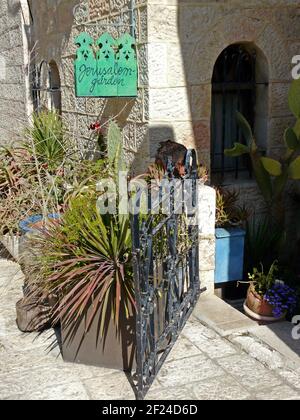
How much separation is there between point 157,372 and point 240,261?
182 centimetres

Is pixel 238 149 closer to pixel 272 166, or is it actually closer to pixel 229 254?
pixel 272 166

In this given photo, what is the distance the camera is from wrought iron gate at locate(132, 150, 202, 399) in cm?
307

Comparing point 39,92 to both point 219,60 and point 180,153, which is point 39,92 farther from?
point 180,153

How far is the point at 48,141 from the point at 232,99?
222 centimetres

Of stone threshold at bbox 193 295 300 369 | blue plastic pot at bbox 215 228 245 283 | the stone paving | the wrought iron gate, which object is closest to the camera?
the wrought iron gate

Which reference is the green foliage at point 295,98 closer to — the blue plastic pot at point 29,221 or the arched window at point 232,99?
the arched window at point 232,99

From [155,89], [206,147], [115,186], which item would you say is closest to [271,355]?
[115,186]

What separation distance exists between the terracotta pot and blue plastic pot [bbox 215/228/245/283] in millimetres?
398

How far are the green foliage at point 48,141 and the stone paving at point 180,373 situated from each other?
2618 millimetres

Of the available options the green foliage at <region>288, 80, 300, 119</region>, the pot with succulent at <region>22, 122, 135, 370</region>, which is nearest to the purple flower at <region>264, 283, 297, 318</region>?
the pot with succulent at <region>22, 122, 135, 370</region>

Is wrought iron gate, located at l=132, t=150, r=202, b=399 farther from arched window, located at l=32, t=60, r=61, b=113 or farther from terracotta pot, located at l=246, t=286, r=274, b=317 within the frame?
arched window, located at l=32, t=60, r=61, b=113

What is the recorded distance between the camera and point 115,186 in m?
4.07

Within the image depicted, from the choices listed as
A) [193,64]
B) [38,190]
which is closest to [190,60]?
[193,64]

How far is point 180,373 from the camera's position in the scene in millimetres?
3447
